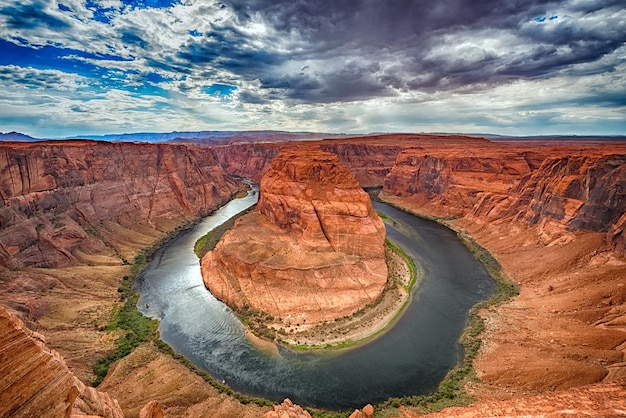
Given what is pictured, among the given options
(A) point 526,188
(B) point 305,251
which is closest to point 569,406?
(B) point 305,251

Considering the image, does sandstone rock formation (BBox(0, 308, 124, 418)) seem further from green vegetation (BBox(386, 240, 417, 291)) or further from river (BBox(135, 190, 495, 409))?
green vegetation (BBox(386, 240, 417, 291))

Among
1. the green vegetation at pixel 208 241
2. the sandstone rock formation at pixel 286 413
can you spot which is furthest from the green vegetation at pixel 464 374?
the green vegetation at pixel 208 241

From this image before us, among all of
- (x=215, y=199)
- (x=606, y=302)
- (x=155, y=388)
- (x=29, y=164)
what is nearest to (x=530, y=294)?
(x=606, y=302)

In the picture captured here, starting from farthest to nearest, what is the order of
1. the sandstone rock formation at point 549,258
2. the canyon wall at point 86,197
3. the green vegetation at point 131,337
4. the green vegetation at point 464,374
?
the canyon wall at point 86,197 → the green vegetation at point 131,337 → the sandstone rock formation at point 549,258 → the green vegetation at point 464,374

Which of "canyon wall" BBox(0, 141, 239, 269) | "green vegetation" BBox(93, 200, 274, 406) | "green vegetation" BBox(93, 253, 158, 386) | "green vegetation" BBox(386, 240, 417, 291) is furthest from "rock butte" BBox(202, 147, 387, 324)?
"canyon wall" BBox(0, 141, 239, 269)

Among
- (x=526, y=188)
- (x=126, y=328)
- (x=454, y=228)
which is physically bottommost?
(x=126, y=328)

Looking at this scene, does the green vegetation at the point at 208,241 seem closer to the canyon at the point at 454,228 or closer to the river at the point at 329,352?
the river at the point at 329,352

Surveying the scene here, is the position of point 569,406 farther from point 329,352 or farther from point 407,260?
point 407,260
